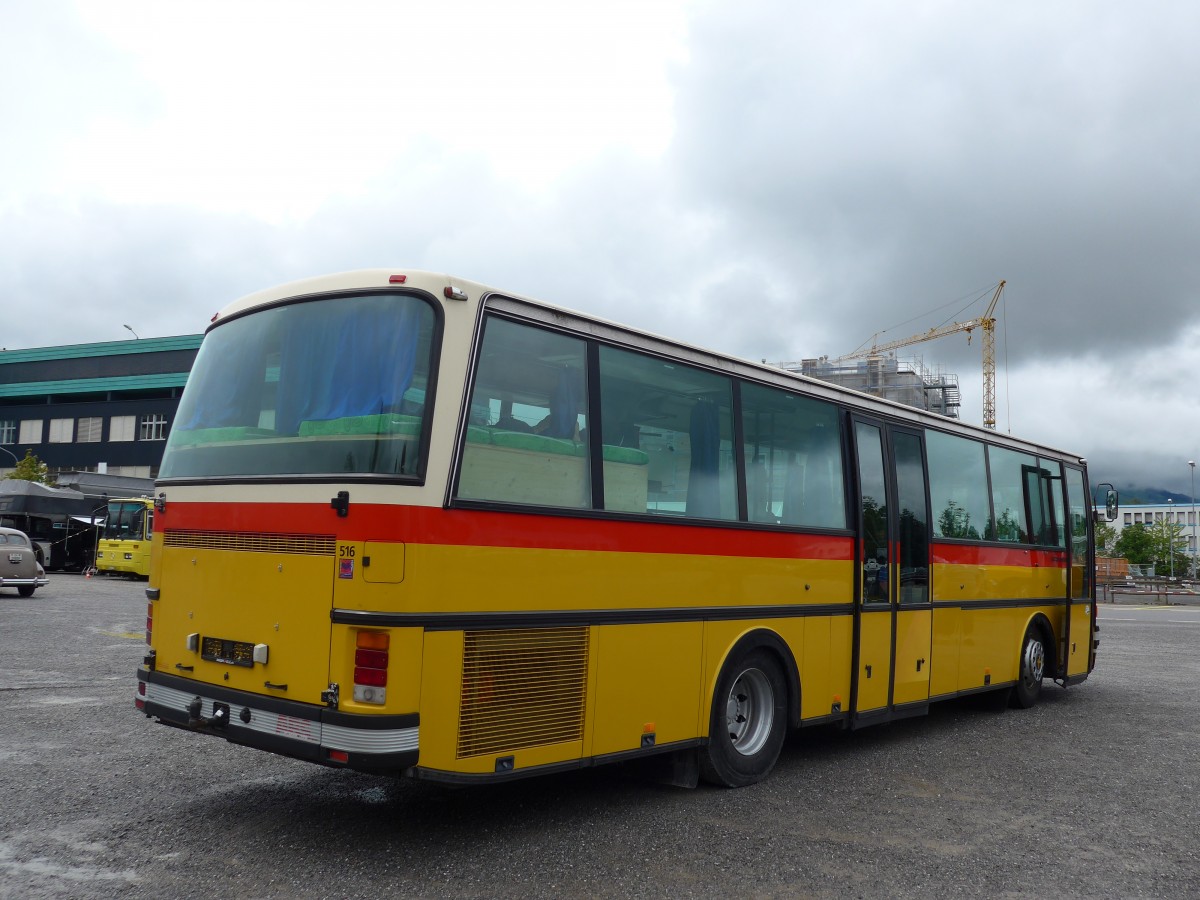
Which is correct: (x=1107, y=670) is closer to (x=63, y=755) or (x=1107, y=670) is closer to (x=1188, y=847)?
(x=1188, y=847)

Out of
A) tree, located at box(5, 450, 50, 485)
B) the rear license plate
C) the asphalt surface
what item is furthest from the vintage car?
tree, located at box(5, 450, 50, 485)

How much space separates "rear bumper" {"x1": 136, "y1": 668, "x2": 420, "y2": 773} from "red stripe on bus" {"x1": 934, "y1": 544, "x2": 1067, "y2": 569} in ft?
20.9

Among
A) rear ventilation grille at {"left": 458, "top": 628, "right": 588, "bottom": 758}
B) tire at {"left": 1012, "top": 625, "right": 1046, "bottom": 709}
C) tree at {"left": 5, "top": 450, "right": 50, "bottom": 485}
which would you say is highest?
tree at {"left": 5, "top": 450, "right": 50, "bottom": 485}

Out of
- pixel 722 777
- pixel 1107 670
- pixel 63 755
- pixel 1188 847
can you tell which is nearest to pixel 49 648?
pixel 63 755

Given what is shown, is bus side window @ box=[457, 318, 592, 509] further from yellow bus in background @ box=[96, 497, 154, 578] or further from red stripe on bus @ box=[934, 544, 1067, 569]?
yellow bus in background @ box=[96, 497, 154, 578]

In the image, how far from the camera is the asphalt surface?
5.32 metres

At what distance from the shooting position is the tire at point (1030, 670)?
38.8 feet

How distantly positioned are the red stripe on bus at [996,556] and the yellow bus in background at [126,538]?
2971 centimetres

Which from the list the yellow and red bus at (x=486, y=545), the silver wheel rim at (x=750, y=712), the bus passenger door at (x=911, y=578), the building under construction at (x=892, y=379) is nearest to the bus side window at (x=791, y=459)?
the yellow and red bus at (x=486, y=545)

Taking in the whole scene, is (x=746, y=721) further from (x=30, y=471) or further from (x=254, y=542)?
(x=30, y=471)

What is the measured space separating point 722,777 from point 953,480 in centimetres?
473

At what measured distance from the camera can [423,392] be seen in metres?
5.60

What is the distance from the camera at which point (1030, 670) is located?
12055mm

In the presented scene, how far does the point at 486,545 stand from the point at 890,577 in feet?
16.0
